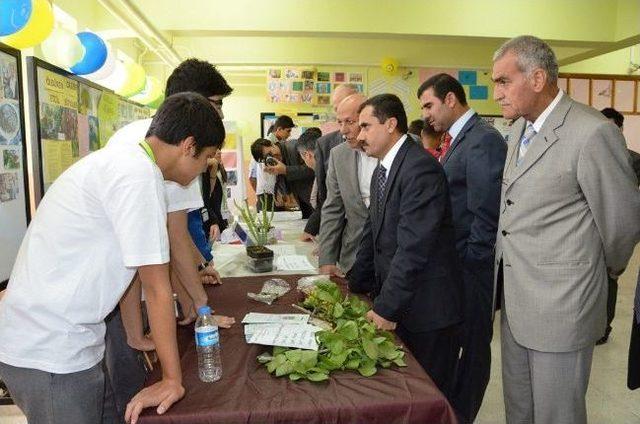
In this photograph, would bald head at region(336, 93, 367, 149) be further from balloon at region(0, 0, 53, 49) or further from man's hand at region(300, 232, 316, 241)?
balloon at region(0, 0, 53, 49)

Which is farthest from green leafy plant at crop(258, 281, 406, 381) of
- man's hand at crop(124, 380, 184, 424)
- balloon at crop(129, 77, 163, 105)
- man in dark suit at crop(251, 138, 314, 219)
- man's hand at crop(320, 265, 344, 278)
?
balloon at crop(129, 77, 163, 105)

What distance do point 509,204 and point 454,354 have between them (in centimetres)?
59

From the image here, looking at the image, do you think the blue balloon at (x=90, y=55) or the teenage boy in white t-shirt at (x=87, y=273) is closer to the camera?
the teenage boy in white t-shirt at (x=87, y=273)

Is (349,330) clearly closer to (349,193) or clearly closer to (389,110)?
(389,110)

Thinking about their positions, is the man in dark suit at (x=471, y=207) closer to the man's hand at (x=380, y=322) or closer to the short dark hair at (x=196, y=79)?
the man's hand at (x=380, y=322)

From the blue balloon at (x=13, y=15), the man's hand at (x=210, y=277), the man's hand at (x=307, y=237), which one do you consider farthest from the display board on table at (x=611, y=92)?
the blue balloon at (x=13, y=15)

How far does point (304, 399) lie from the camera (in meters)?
1.03

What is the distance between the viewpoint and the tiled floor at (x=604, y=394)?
2246 mm

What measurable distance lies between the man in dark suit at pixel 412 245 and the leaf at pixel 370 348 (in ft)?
0.80

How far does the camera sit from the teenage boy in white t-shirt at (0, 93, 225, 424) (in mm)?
997

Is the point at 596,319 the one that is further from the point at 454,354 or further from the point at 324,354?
the point at 324,354

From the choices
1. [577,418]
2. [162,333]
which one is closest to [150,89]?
[162,333]

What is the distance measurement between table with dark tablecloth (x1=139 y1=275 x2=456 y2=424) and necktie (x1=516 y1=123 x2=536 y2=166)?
0.83m

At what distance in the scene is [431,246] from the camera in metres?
1.52
